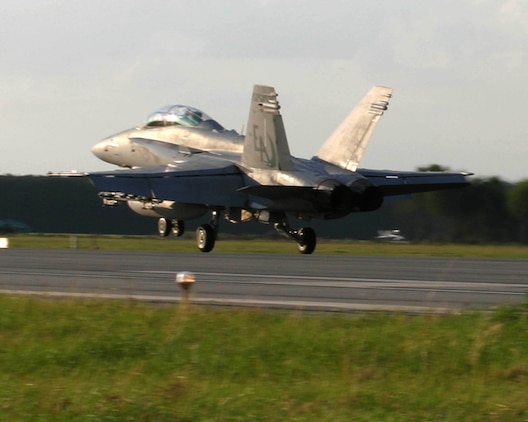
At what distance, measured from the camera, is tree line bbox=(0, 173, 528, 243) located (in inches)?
1533

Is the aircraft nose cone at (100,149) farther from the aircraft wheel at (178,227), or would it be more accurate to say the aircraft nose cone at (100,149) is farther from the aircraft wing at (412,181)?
the aircraft wing at (412,181)

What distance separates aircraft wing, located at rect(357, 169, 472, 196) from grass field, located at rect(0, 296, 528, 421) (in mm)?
18971

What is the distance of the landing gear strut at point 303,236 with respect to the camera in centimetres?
3088

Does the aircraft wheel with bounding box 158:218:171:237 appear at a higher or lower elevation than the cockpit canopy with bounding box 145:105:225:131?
lower

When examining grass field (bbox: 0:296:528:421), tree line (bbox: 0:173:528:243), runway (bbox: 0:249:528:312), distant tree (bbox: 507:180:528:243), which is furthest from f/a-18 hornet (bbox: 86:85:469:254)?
grass field (bbox: 0:296:528:421)

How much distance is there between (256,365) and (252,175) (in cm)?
2076

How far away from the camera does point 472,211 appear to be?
39.6m

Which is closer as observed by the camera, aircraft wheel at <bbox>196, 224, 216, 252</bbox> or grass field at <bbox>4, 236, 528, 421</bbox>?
grass field at <bbox>4, 236, 528, 421</bbox>

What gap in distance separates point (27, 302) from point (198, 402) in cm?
589

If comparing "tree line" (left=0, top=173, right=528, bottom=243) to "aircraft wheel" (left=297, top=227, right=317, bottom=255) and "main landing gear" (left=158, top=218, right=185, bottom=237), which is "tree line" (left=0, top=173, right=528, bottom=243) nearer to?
"aircraft wheel" (left=297, top=227, right=317, bottom=255)

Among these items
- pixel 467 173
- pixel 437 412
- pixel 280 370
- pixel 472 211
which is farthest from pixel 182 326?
pixel 472 211

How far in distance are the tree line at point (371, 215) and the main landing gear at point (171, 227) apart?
4.12 metres

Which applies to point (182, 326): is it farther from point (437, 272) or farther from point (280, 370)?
point (437, 272)

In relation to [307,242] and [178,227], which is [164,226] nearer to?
[178,227]
